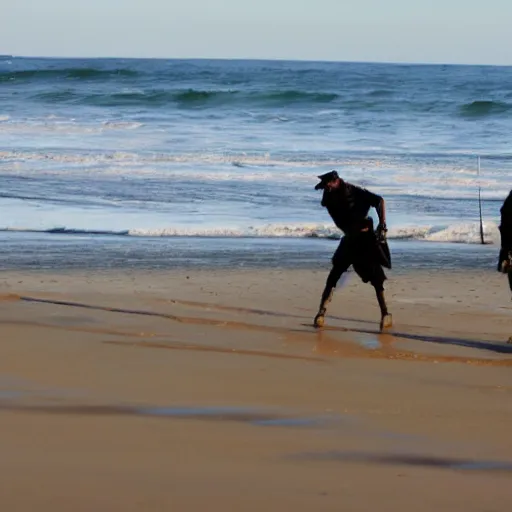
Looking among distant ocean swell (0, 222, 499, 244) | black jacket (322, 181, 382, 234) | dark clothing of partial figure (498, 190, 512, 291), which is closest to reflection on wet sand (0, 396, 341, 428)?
dark clothing of partial figure (498, 190, 512, 291)

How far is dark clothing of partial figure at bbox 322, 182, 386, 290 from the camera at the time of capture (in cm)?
852

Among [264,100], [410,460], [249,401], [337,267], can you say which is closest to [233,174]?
[337,267]

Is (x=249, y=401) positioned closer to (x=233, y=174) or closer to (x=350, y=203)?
(x=350, y=203)

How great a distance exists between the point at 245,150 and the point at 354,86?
33.2 m

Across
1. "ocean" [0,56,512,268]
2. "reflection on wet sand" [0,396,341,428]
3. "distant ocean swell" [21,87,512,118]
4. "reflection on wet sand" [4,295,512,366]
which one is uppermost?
"distant ocean swell" [21,87,512,118]

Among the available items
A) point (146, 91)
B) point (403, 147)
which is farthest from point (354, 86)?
point (403, 147)

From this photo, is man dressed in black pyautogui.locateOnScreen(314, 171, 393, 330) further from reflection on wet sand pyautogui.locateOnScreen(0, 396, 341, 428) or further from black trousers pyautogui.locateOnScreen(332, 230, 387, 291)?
reflection on wet sand pyautogui.locateOnScreen(0, 396, 341, 428)

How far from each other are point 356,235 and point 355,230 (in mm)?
39

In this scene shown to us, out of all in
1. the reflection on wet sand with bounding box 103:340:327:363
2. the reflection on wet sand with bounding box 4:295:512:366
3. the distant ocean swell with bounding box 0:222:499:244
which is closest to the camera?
the reflection on wet sand with bounding box 103:340:327:363

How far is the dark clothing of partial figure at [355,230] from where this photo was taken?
28.0 feet

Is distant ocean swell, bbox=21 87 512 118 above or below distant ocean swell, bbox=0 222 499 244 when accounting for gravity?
above

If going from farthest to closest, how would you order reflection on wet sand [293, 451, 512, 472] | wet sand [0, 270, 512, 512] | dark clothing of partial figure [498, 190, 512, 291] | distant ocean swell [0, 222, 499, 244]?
1. distant ocean swell [0, 222, 499, 244]
2. dark clothing of partial figure [498, 190, 512, 291]
3. reflection on wet sand [293, 451, 512, 472]
4. wet sand [0, 270, 512, 512]

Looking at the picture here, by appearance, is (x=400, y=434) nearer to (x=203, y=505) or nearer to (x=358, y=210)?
(x=203, y=505)

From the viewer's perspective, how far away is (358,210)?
28.2 feet
